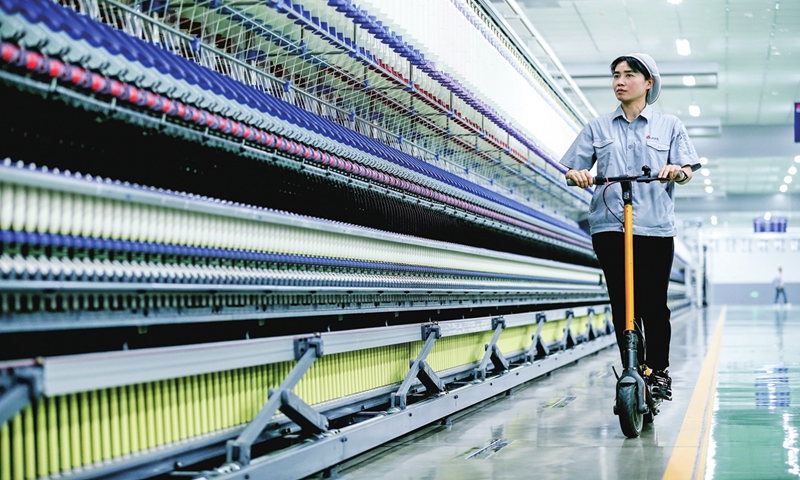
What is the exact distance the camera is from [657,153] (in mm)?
4398

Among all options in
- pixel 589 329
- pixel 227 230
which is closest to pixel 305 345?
pixel 227 230

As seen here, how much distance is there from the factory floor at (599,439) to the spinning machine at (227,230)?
17 centimetres

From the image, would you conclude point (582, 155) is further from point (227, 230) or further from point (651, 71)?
point (227, 230)

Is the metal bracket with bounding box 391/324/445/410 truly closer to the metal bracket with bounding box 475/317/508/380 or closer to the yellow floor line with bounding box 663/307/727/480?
the metal bracket with bounding box 475/317/508/380

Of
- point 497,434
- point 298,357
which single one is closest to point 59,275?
point 298,357

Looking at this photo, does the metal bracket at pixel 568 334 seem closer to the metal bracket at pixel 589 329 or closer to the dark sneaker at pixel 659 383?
the metal bracket at pixel 589 329

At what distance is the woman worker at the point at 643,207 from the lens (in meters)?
4.34

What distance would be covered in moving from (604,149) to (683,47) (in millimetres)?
11718

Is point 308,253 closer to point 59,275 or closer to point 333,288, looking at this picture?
point 333,288

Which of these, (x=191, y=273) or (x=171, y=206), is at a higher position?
(x=171, y=206)

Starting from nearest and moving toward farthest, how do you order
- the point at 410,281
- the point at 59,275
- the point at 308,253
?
the point at 59,275 < the point at 308,253 < the point at 410,281

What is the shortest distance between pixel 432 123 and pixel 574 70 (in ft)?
37.6

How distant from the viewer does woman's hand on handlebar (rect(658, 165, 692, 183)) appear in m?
4.07

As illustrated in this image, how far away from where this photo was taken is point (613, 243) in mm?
4340
